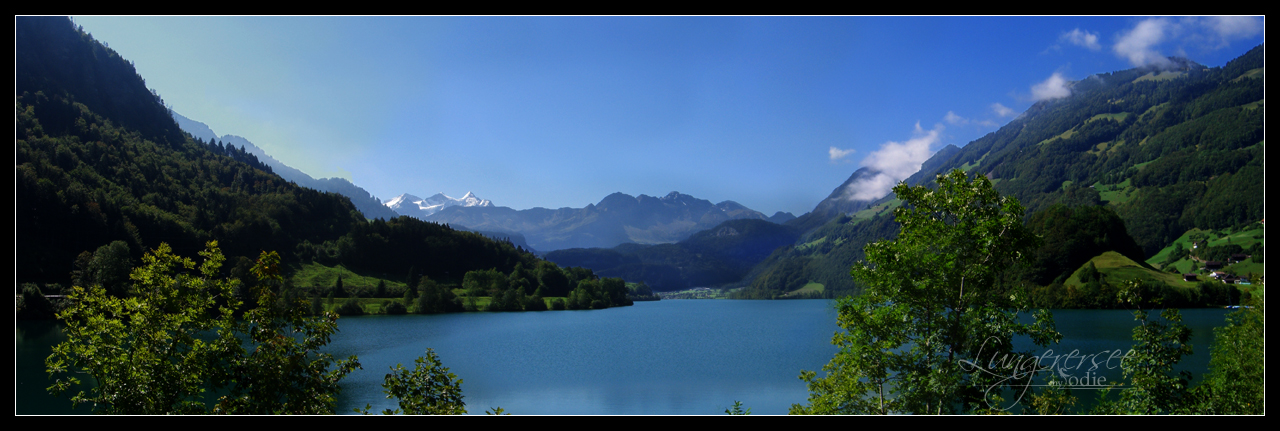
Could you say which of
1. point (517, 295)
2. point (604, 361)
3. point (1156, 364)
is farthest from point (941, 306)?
point (517, 295)

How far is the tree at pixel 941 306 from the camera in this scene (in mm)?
9992

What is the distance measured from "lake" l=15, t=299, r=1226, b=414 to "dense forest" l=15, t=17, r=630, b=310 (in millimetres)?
47854

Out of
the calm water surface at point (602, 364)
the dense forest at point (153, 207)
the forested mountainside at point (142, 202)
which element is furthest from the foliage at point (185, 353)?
the dense forest at point (153, 207)

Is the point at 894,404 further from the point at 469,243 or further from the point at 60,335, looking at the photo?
the point at 469,243

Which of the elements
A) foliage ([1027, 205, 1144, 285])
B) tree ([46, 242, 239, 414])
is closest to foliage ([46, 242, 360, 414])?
tree ([46, 242, 239, 414])

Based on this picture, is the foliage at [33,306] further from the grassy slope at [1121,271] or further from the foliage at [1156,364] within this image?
the grassy slope at [1121,271]

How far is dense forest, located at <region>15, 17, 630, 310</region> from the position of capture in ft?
338

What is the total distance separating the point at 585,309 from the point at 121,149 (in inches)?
4750

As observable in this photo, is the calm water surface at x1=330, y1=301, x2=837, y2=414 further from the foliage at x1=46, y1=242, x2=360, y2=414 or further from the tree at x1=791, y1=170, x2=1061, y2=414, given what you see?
the foliage at x1=46, y1=242, x2=360, y2=414

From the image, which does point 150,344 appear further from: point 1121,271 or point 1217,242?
point 1217,242
